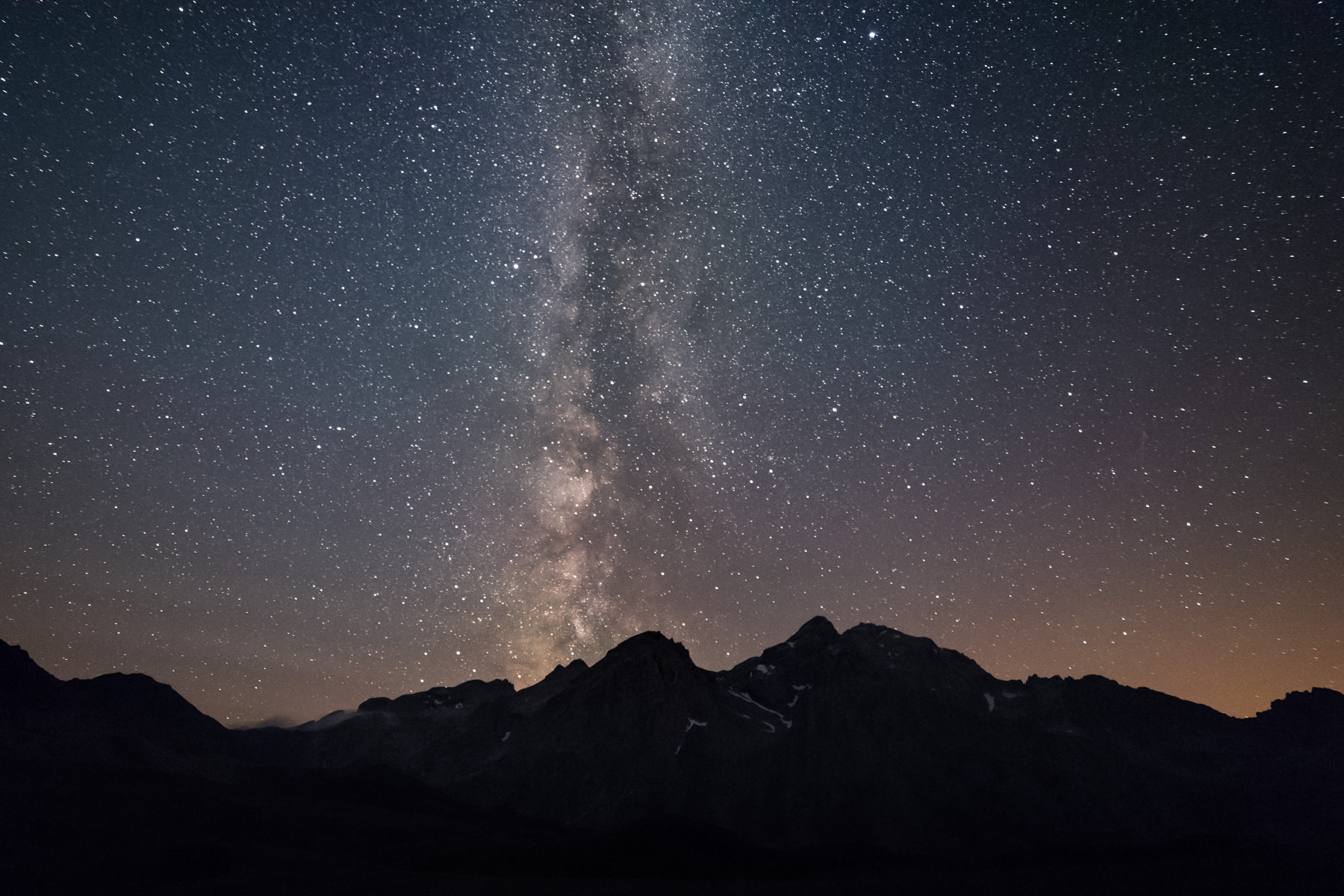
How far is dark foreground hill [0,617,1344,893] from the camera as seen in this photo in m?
81.4

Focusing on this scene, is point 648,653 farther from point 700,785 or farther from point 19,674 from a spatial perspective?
point 19,674

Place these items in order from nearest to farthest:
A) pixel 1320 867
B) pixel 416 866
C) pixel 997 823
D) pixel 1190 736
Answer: pixel 416 866 → pixel 1320 867 → pixel 997 823 → pixel 1190 736

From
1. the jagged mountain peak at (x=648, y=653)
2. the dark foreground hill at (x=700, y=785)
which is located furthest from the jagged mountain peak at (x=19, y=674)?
the jagged mountain peak at (x=648, y=653)

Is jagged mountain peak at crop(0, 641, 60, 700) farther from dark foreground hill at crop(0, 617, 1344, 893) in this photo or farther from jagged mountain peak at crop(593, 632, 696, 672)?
jagged mountain peak at crop(593, 632, 696, 672)

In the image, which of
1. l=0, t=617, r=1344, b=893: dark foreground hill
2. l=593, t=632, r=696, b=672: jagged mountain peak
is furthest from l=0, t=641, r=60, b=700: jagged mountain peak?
l=593, t=632, r=696, b=672: jagged mountain peak

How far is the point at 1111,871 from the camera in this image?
322ft

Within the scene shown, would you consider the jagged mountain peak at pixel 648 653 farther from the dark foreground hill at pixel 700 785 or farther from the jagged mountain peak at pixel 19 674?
the jagged mountain peak at pixel 19 674

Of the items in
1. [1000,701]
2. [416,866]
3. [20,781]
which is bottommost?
[416,866]

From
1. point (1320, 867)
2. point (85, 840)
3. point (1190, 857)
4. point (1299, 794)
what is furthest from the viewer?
point (1299, 794)

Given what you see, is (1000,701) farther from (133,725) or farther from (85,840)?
(133,725)

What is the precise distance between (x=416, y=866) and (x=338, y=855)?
9279 mm

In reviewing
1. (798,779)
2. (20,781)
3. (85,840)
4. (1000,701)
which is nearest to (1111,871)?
(798,779)

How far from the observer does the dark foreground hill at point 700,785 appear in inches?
3204

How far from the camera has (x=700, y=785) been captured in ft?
459
